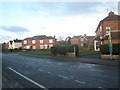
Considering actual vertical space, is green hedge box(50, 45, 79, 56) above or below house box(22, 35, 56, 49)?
below

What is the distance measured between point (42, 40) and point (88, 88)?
74.7 meters

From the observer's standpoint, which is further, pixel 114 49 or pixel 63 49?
pixel 63 49

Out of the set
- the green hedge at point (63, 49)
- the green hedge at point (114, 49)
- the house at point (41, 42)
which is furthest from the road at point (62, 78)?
the house at point (41, 42)

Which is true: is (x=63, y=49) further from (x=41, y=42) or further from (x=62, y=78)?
(x=41, y=42)

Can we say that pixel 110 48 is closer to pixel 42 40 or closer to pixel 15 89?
pixel 15 89

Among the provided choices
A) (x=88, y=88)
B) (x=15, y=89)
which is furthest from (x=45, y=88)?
(x=88, y=88)

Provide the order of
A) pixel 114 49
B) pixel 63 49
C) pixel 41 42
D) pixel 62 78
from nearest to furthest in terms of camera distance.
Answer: pixel 62 78
pixel 114 49
pixel 63 49
pixel 41 42

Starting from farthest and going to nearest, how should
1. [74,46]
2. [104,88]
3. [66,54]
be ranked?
[66,54] → [74,46] → [104,88]

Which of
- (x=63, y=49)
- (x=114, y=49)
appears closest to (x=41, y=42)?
(x=63, y=49)

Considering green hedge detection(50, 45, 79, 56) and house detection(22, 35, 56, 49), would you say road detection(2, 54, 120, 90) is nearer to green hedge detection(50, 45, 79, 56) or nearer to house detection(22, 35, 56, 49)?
green hedge detection(50, 45, 79, 56)

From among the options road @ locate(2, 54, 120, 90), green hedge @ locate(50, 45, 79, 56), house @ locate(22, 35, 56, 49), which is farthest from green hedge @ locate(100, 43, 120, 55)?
A: house @ locate(22, 35, 56, 49)

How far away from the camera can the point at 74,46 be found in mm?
24922

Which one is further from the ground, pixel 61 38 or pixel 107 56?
pixel 61 38

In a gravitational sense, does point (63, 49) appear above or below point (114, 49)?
below
